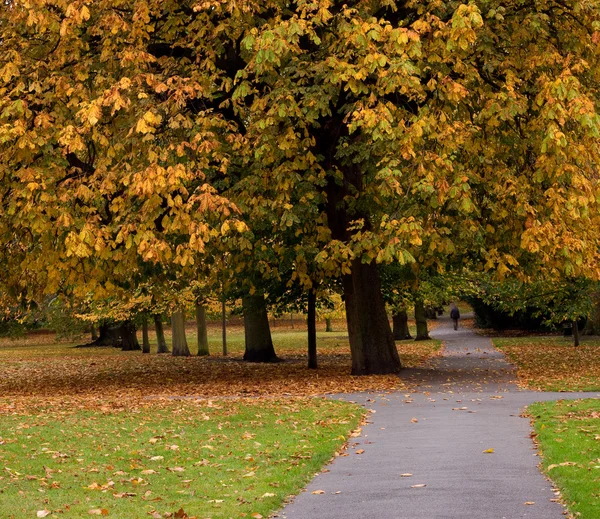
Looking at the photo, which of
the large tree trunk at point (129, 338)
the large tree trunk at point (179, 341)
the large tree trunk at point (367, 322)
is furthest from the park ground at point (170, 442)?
the large tree trunk at point (129, 338)

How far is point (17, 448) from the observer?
1158cm

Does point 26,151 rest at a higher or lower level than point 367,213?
higher

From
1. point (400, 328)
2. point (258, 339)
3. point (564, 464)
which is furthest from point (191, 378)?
point (400, 328)

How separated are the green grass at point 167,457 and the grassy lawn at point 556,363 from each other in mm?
5264

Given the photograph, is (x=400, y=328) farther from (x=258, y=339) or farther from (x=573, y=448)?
(x=573, y=448)

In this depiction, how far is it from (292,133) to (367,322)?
562 centimetres

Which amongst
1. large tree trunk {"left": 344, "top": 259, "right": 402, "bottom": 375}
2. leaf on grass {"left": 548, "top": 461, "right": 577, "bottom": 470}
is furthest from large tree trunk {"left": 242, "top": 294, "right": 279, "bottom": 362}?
leaf on grass {"left": 548, "top": 461, "right": 577, "bottom": 470}

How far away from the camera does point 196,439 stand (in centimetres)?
1252

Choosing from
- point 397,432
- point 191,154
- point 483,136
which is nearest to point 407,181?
point 483,136

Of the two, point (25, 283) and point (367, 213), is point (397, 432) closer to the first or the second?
point (367, 213)

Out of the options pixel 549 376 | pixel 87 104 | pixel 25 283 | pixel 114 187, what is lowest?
pixel 549 376

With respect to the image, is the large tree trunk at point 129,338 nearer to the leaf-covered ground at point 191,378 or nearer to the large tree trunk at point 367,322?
the leaf-covered ground at point 191,378

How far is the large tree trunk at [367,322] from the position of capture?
71.1 ft

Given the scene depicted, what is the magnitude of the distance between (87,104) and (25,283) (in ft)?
17.7
